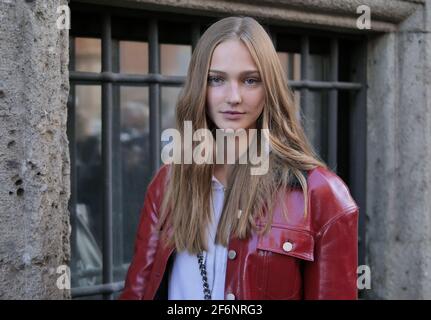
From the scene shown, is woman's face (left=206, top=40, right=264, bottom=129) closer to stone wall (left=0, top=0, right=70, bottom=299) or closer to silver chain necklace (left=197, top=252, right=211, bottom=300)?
silver chain necklace (left=197, top=252, right=211, bottom=300)

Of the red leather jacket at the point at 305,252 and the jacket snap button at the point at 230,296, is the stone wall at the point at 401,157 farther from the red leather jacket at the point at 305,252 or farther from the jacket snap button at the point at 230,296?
the jacket snap button at the point at 230,296

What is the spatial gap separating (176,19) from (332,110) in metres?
1.08

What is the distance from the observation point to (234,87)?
1860mm

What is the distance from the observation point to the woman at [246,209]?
1.78 m

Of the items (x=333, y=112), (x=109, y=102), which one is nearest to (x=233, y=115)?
(x=109, y=102)

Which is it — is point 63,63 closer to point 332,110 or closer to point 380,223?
point 332,110

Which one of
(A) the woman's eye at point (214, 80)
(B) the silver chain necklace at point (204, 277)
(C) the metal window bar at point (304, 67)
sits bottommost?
(B) the silver chain necklace at point (204, 277)

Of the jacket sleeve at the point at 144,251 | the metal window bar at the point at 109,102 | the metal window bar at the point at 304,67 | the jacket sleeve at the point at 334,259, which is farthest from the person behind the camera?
the metal window bar at the point at 304,67

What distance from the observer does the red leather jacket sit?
176cm

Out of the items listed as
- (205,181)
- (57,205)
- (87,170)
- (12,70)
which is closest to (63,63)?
(12,70)

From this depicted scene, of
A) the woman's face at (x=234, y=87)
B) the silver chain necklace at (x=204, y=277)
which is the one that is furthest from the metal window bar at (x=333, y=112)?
the silver chain necklace at (x=204, y=277)

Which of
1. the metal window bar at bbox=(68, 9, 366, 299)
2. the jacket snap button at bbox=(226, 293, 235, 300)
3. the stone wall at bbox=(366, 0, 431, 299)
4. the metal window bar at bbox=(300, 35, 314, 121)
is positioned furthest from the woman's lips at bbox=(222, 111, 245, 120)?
the stone wall at bbox=(366, 0, 431, 299)

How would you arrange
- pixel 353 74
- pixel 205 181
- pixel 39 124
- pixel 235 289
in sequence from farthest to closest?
1. pixel 353 74
2. pixel 39 124
3. pixel 205 181
4. pixel 235 289

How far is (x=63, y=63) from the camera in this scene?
224cm
